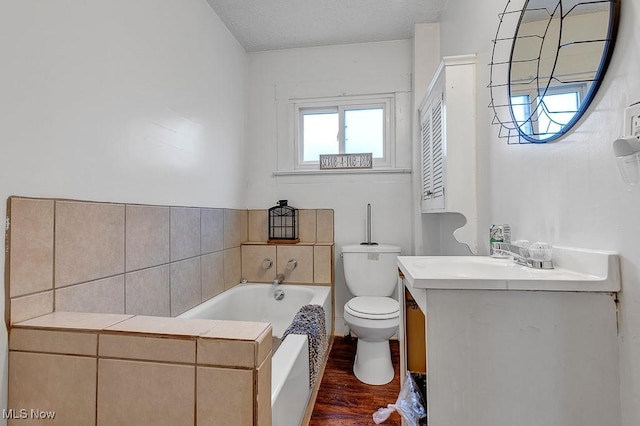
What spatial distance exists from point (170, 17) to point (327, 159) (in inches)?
56.6

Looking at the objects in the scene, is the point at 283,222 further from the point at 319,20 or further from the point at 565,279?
the point at 565,279

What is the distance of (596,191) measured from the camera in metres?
0.76

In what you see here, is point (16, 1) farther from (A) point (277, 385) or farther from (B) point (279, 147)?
(B) point (279, 147)

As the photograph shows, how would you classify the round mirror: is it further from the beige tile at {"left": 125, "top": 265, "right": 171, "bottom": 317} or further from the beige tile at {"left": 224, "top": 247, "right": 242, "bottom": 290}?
the beige tile at {"left": 224, "top": 247, "right": 242, "bottom": 290}

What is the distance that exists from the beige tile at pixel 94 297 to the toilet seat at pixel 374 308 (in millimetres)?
1265

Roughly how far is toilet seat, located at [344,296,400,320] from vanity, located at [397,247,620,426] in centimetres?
108

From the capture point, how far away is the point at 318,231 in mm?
2555

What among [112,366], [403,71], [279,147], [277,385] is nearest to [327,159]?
[279,147]

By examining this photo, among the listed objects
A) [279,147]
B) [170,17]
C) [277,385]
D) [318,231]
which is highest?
[170,17]

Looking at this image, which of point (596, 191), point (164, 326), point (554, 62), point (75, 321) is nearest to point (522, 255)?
point (596, 191)

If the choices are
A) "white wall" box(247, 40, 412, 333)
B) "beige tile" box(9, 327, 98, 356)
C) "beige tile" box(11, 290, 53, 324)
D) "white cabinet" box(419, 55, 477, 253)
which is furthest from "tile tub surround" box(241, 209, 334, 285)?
"beige tile" box(9, 327, 98, 356)

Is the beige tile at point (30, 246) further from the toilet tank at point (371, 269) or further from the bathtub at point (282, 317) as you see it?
the toilet tank at point (371, 269)

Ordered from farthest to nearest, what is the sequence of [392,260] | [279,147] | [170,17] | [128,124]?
[279,147] → [392,260] → [170,17] → [128,124]

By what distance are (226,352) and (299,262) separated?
170 centimetres
